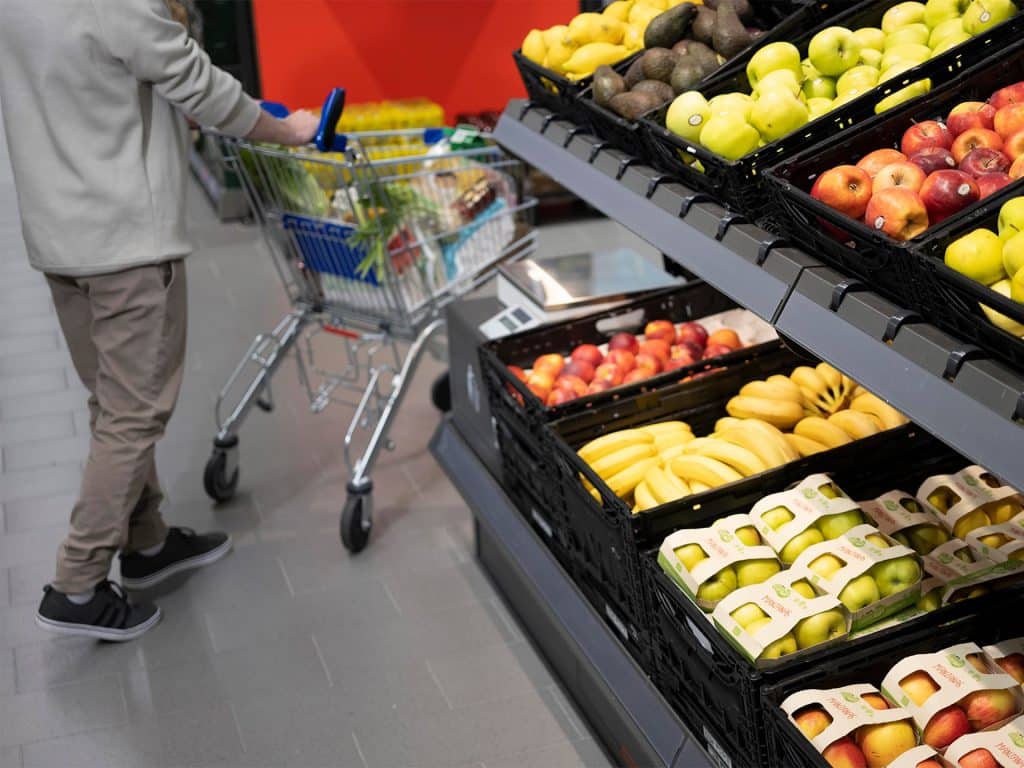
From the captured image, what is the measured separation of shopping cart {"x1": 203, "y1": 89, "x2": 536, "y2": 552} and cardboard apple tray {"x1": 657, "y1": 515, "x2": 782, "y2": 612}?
1511mm

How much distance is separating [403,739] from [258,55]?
14.5ft

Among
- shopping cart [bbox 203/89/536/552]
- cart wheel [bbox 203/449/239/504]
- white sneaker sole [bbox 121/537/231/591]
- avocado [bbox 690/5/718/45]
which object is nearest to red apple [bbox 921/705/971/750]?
avocado [bbox 690/5/718/45]

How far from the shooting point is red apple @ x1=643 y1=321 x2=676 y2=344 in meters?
3.14

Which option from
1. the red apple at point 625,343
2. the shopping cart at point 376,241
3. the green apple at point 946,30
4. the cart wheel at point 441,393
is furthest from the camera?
the cart wheel at point 441,393

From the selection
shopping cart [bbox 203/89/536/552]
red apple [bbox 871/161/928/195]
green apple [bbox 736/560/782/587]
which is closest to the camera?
red apple [bbox 871/161/928/195]

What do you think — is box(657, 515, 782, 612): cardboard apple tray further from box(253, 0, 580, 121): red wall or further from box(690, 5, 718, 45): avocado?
box(253, 0, 580, 121): red wall

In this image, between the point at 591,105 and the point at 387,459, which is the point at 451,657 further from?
the point at 591,105

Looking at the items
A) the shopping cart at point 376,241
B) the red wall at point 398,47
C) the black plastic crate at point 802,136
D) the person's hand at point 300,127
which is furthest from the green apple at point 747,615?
the red wall at point 398,47

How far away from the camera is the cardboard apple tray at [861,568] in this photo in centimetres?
→ 206

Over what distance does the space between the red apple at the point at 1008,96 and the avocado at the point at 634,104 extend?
0.70m

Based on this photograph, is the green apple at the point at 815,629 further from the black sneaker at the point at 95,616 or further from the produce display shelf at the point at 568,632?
the black sneaker at the point at 95,616

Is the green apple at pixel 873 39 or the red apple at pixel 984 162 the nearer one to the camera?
the red apple at pixel 984 162

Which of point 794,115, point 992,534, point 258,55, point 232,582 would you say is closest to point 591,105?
point 794,115

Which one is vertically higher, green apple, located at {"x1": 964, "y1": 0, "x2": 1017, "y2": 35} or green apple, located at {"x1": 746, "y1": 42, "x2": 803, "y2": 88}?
green apple, located at {"x1": 964, "y1": 0, "x2": 1017, "y2": 35}
